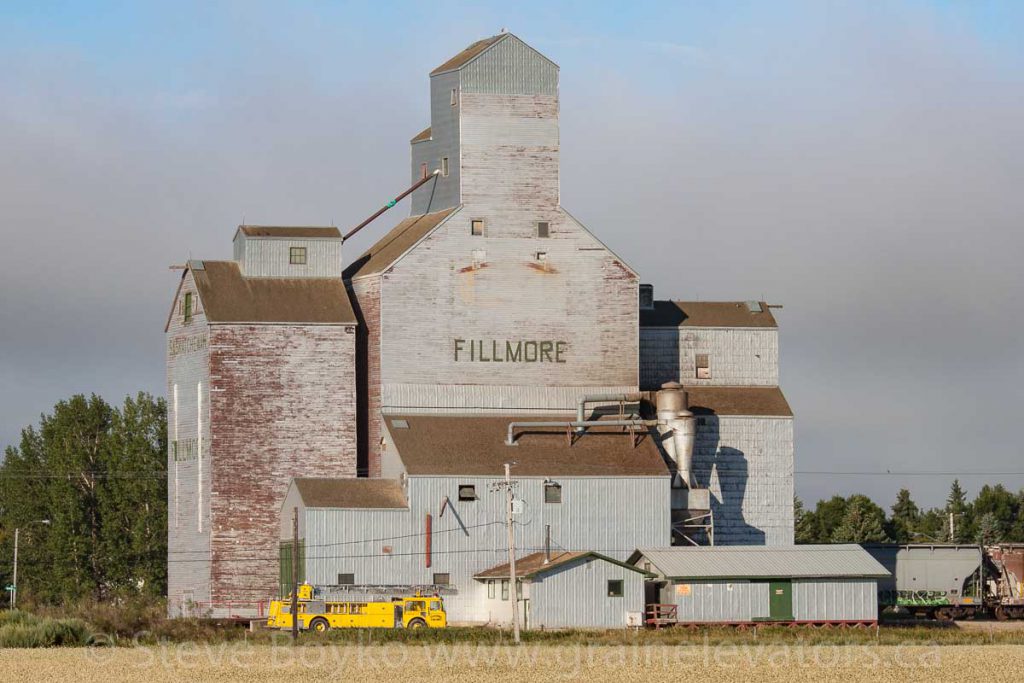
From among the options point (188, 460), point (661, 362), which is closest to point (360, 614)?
point (188, 460)

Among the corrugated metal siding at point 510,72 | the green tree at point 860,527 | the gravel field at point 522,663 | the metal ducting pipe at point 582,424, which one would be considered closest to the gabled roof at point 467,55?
the corrugated metal siding at point 510,72

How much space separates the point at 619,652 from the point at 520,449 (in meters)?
23.7

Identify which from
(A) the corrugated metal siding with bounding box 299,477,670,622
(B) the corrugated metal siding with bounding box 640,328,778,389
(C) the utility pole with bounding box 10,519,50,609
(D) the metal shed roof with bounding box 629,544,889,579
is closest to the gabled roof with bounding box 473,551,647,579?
(A) the corrugated metal siding with bounding box 299,477,670,622

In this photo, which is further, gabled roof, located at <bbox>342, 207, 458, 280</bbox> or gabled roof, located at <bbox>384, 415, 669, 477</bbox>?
gabled roof, located at <bbox>342, 207, 458, 280</bbox>

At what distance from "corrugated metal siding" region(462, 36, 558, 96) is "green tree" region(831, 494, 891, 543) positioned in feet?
192

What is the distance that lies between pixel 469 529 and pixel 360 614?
7008 mm

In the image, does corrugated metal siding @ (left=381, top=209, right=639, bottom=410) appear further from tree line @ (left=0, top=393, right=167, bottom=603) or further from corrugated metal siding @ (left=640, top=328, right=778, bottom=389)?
tree line @ (left=0, top=393, right=167, bottom=603)

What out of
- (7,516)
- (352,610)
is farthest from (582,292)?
(7,516)

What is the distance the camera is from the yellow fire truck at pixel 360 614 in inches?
2857

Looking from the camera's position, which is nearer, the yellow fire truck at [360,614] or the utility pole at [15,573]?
the yellow fire truck at [360,614]

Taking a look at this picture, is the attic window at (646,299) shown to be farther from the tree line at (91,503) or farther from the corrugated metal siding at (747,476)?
the tree line at (91,503)

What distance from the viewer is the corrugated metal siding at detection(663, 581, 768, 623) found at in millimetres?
74375

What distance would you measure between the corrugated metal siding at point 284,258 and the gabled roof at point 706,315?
15387 millimetres

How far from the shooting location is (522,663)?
5338 cm
